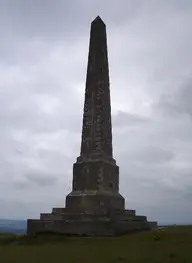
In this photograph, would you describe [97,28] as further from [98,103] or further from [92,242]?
[92,242]

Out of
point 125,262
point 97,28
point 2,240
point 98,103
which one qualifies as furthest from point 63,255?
point 97,28

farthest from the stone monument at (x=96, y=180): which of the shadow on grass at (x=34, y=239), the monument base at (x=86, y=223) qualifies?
the shadow on grass at (x=34, y=239)

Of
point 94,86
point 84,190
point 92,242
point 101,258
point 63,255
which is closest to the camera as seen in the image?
point 101,258

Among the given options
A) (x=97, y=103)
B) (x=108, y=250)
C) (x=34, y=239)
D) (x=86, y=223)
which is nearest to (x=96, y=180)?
(x=86, y=223)

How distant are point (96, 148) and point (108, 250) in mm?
6537

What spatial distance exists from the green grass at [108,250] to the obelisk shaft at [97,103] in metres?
4.78

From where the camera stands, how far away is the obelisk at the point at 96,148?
15.2m

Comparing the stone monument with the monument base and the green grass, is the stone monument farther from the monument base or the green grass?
the green grass

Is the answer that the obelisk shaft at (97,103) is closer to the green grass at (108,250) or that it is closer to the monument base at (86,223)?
the monument base at (86,223)

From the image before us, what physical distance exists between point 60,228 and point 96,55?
8368 mm

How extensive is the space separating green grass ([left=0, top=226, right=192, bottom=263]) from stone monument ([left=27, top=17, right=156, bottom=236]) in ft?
3.90

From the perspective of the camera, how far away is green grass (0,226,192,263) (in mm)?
9008

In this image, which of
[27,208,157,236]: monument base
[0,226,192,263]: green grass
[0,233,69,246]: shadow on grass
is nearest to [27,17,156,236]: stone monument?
[27,208,157,236]: monument base

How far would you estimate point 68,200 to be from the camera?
1567 cm
